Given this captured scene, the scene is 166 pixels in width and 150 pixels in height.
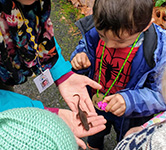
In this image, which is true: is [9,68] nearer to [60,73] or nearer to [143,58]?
[60,73]

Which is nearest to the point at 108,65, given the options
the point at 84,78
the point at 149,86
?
the point at 84,78

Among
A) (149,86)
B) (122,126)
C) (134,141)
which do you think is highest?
(134,141)

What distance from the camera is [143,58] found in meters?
1.57

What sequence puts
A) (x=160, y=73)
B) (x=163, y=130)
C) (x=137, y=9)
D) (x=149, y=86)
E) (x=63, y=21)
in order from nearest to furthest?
(x=163, y=130) → (x=137, y=9) → (x=160, y=73) → (x=149, y=86) → (x=63, y=21)

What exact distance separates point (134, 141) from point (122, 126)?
0.86 m

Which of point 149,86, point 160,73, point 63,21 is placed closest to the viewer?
point 160,73

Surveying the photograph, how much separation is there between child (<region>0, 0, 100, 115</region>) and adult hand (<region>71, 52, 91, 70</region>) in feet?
0.47

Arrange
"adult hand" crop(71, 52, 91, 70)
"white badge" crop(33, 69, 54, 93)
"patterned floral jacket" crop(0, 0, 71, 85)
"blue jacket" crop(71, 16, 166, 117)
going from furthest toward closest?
"adult hand" crop(71, 52, 91, 70)
"white badge" crop(33, 69, 54, 93)
"blue jacket" crop(71, 16, 166, 117)
"patterned floral jacket" crop(0, 0, 71, 85)

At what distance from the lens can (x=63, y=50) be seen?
333 centimetres

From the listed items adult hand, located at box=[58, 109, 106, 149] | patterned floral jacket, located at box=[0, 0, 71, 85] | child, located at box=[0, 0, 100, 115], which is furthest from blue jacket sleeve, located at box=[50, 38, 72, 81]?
adult hand, located at box=[58, 109, 106, 149]

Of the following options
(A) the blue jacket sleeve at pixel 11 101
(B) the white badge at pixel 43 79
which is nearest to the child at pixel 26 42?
(B) the white badge at pixel 43 79

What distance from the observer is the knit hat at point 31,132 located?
2.50 ft

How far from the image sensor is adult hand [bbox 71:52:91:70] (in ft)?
6.01

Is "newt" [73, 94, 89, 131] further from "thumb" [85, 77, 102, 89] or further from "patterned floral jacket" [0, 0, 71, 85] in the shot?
"patterned floral jacket" [0, 0, 71, 85]
